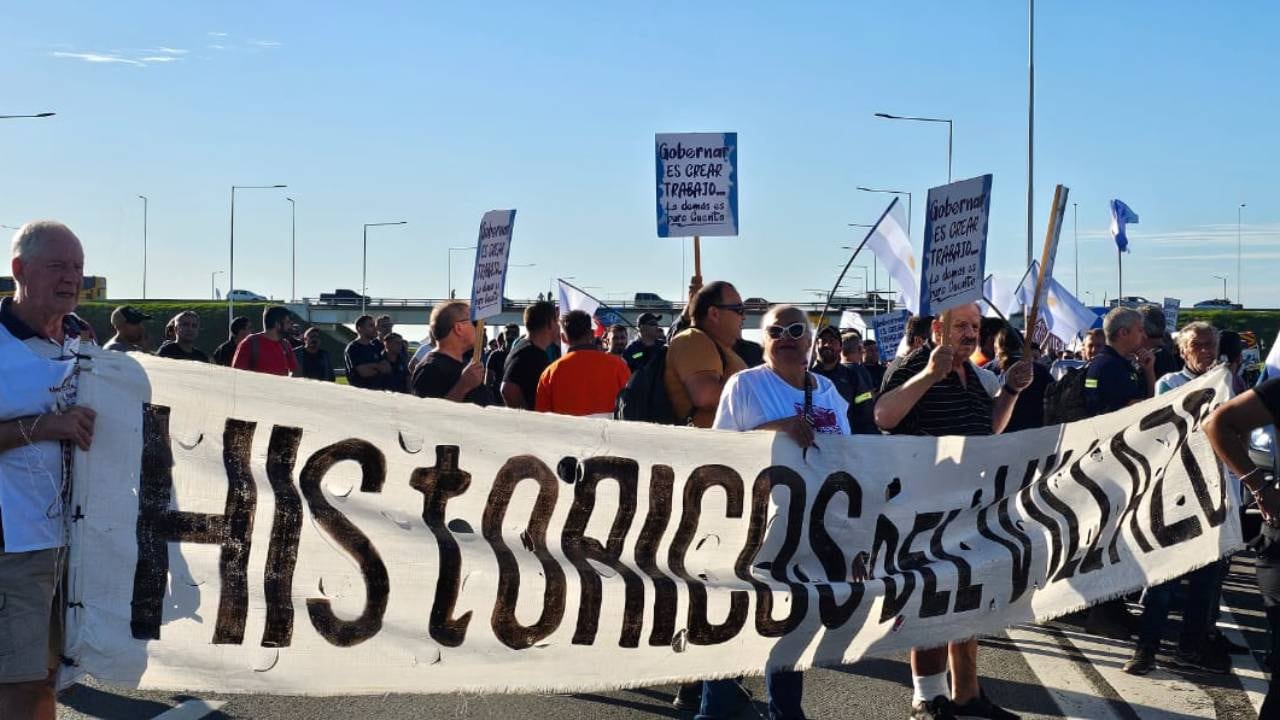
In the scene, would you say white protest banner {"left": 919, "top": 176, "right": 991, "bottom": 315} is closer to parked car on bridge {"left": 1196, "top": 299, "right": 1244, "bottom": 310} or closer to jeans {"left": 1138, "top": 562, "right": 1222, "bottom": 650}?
jeans {"left": 1138, "top": 562, "right": 1222, "bottom": 650}

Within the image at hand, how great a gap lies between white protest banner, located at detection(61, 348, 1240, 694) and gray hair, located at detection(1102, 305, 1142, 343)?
2.77 meters

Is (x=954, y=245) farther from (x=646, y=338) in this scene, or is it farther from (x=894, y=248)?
(x=646, y=338)

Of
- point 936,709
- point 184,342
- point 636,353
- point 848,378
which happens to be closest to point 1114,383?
point 936,709

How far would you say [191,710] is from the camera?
251 inches

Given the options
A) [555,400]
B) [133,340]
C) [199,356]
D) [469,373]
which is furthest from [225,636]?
[199,356]

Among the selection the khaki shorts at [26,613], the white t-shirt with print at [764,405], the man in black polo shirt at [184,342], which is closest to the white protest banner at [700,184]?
the man in black polo shirt at [184,342]

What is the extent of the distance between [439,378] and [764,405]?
283 cm

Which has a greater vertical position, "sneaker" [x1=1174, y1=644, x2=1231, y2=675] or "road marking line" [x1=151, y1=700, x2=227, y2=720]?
"sneaker" [x1=1174, y1=644, x2=1231, y2=675]

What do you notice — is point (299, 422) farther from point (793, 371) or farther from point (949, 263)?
point (949, 263)

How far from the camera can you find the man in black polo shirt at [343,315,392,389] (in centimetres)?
1653

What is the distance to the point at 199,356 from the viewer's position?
12.7 metres

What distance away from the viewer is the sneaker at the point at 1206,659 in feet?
24.3

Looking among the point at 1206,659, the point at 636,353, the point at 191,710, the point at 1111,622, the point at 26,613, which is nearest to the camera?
the point at 26,613

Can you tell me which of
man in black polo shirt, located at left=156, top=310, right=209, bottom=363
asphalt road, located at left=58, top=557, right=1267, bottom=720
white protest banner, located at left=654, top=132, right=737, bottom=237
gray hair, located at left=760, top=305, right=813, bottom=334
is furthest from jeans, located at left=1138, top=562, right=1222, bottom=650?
man in black polo shirt, located at left=156, top=310, right=209, bottom=363
